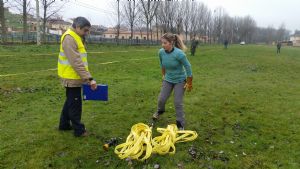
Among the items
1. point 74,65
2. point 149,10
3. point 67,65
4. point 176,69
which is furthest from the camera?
point 149,10

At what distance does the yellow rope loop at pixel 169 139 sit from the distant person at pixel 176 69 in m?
0.47

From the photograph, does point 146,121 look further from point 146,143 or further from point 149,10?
point 149,10

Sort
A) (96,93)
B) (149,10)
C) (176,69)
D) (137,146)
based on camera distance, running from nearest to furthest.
Answer: (137,146) → (96,93) → (176,69) → (149,10)

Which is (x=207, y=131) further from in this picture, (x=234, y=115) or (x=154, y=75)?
(x=154, y=75)

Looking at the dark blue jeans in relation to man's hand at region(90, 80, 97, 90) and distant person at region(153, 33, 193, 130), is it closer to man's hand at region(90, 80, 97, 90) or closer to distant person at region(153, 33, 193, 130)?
man's hand at region(90, 80, 97, 90)

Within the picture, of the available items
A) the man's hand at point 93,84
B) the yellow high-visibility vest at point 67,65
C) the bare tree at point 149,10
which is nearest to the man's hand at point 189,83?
the man's hand at point 93,84

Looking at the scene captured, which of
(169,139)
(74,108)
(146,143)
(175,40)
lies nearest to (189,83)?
(175,40)

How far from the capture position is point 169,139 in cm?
606

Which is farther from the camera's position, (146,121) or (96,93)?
(146,121)

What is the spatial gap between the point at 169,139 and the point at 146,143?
22.0 inches

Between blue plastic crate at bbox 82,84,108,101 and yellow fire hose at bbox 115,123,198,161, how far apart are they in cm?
90

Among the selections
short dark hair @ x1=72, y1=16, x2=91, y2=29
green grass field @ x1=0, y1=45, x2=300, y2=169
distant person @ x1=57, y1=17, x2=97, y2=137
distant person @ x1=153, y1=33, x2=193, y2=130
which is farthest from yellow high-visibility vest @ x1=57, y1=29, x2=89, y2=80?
distant person @ x1=153, y1=33, x2=193, y2=130

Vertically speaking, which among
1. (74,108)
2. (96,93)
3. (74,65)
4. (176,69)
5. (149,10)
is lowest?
(74,108)

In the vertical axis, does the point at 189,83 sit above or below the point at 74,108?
above
